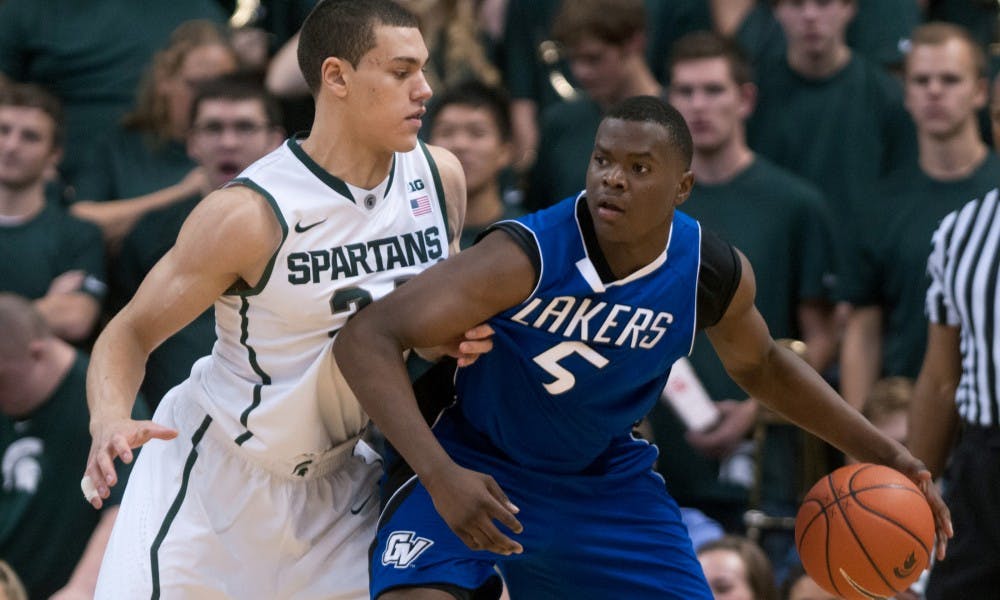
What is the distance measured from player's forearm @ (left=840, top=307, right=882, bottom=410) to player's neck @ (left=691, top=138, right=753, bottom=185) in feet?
2.40

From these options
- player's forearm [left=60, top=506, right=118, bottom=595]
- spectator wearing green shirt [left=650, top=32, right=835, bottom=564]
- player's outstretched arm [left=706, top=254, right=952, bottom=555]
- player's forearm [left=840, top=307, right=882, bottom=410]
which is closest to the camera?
player's outstretched arm [left=706, top=254, right=952, bottom=555]

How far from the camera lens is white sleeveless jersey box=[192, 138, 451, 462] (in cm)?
457

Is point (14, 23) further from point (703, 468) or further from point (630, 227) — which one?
point (630, 227)

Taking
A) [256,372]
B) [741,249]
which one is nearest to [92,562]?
[256,372]

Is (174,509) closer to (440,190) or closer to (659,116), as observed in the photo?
(440,190)

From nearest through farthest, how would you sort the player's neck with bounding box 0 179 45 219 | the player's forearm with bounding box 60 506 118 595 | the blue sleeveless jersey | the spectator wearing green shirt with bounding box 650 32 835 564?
1. the blue sleeveless jersey
2. the player's forearm with bounding box 60 506 118 595
3. the spectator wearing green shirt with bounding box 650 32 835 564
4. the player's neck with bounding box 0 179 45 219

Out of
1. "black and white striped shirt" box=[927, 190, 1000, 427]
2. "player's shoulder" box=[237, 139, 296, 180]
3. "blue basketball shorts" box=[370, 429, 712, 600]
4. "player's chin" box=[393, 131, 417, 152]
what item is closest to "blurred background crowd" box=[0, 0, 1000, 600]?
"black and white striped shirt" box=[927, 190, 1000, 427]

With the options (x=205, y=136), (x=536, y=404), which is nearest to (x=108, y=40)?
(x=205, y=136)

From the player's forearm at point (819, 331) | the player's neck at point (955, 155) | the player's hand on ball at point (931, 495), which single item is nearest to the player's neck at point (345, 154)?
the player's hand on ball at point (931, 495)

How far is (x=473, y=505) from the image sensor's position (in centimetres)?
401

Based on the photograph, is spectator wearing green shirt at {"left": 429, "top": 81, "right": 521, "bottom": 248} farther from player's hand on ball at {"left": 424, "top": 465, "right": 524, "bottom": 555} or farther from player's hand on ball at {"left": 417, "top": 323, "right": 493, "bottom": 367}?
player's hand on ball at {"left": 424, "top": 465, "right": 524, "bottom": 555}

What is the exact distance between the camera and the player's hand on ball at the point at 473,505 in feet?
13.1

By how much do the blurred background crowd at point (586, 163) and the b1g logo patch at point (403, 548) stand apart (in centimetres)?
176

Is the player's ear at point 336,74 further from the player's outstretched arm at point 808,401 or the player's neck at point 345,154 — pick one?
the player's outstretched arm at point 808,401
